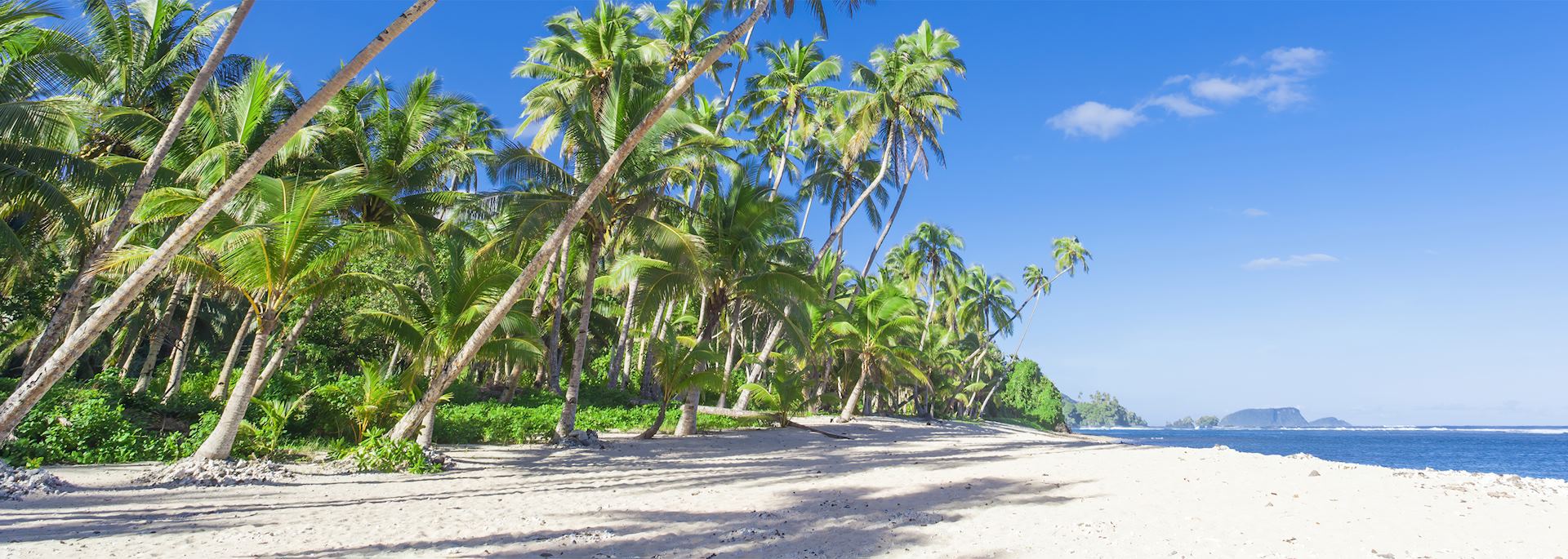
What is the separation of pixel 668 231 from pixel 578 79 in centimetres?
887

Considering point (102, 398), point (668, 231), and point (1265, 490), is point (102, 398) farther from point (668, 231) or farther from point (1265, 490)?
point (1265, 490)

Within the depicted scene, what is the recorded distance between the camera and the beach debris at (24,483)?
7.53 m

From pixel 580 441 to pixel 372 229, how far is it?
20.4ft

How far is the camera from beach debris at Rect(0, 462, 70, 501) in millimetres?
7531

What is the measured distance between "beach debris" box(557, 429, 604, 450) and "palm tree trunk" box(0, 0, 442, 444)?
8483 millimetres

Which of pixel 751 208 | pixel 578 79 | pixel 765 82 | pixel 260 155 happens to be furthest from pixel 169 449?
pixel 765 82

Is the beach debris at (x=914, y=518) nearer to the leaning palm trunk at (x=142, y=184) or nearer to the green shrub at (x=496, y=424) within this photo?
the leaning palm trunk at (x=142, y=184)

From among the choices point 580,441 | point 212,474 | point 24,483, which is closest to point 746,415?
point 580,441

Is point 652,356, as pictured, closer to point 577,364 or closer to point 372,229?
point 577,364

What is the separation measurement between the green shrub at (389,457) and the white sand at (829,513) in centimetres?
37

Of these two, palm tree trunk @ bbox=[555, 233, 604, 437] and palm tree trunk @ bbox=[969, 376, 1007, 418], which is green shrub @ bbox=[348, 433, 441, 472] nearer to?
palm tree trunk @ bbox=[555, 233, 604, 437]

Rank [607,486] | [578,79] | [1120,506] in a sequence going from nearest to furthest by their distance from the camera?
1. [1120,506]
2. [607,486]
3. [578,79]

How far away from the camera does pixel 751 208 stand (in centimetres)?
1819

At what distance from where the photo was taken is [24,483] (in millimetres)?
7762
